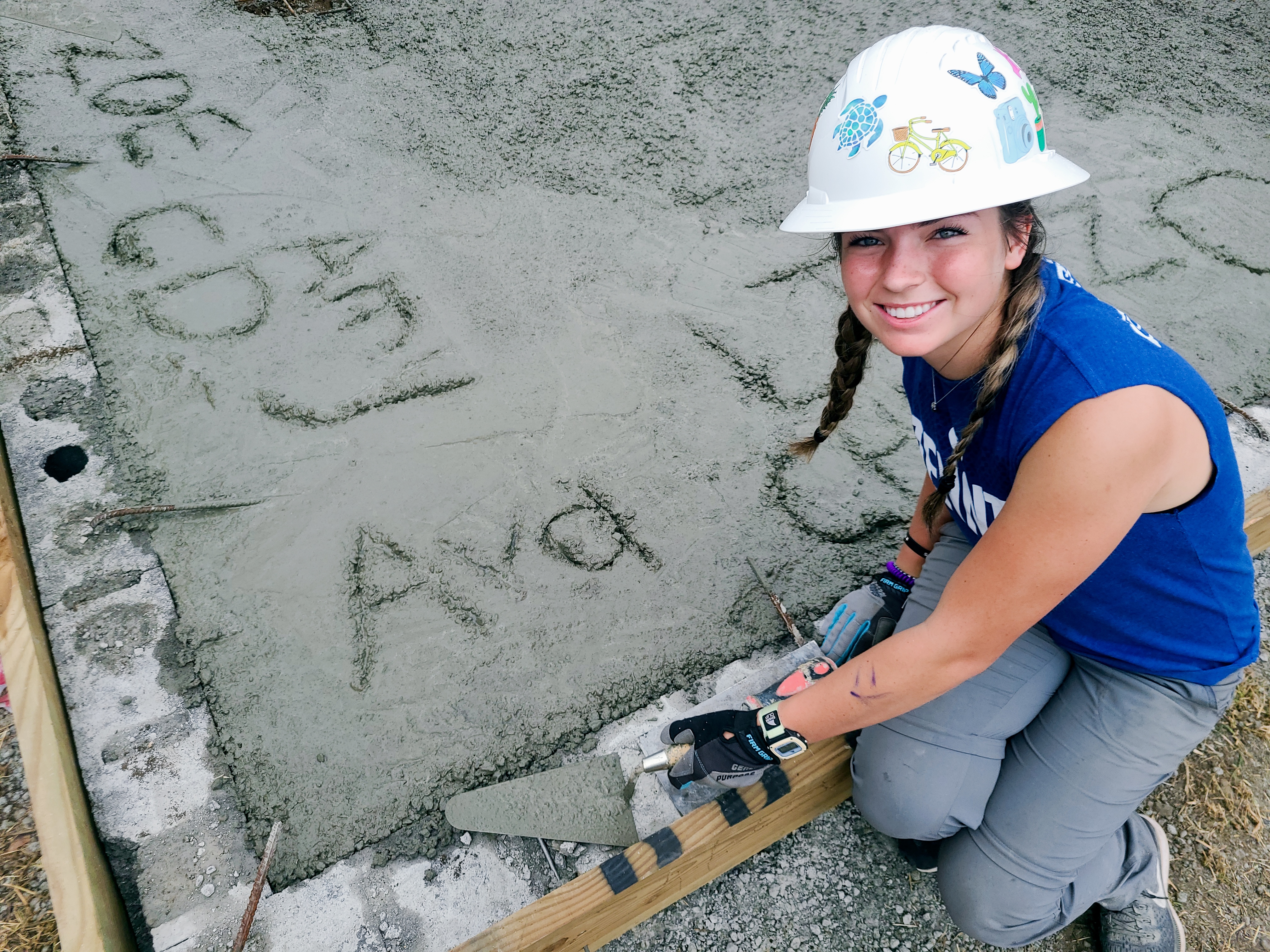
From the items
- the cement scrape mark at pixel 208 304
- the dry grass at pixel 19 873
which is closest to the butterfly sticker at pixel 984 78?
the dry grass at pixel 19 873

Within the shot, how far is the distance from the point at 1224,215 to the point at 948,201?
8.74ft

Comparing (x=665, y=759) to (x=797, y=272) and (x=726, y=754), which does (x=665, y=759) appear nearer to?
(x=726, y=754)

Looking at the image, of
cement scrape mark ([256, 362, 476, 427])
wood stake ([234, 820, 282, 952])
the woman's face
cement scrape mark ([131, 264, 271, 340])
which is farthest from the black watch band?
cement scrape mark ([131, 264, 271, 340])

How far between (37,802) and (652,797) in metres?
1.09

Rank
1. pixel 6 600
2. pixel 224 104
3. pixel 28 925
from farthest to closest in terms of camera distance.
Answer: pixel 224 104 < pixel 6 600 < pixel 28 925

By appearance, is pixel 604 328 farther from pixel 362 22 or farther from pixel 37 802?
pixel 362 22

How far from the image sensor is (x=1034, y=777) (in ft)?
4.91

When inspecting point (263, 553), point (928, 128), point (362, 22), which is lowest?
point (263, 553)

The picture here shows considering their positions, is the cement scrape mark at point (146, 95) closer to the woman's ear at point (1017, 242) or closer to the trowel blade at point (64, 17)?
the trowel blade at point (64, 17)

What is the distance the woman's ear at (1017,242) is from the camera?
123cm

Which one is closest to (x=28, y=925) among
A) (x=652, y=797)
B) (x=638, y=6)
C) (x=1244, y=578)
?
(x=652, y=797)

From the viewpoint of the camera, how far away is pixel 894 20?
151 inches

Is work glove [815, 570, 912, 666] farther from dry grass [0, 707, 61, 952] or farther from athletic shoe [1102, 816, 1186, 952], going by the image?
dry grass [0, 707, 61, 952]

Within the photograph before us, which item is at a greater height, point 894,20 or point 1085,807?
point 894,20
